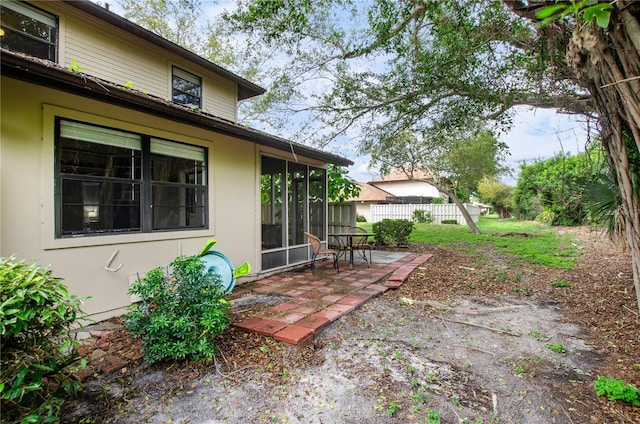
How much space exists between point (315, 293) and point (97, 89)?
12.5ft

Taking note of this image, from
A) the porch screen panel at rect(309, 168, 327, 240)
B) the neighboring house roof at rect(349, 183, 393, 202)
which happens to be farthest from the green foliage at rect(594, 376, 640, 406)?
the neighboring house roof at rect(349, 183, 393, 202)

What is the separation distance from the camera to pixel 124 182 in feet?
13.2

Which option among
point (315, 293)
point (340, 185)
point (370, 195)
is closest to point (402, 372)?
point (315, 293)

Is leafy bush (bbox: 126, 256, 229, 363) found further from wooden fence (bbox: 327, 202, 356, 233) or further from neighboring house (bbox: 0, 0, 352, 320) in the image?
wooden fence (bbox: 327, 202, 356, 233)

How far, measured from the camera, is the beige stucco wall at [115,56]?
5328 mm

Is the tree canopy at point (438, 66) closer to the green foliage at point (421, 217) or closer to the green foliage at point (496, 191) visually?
the green foliage at point (421, 217)

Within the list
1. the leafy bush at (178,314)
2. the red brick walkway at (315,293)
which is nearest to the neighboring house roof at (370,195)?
the red brick walkway at (315,293)

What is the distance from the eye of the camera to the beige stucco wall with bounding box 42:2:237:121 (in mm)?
5328

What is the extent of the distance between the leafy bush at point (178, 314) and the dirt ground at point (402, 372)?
0.21 m

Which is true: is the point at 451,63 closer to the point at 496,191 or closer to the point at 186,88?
the point at 186,88

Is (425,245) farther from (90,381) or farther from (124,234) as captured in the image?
(90,381)

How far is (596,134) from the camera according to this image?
12.2 feet

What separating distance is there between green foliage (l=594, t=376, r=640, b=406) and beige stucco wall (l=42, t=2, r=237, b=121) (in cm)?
769

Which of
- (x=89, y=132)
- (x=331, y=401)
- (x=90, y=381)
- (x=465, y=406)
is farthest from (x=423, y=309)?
(x=89, y=132)
